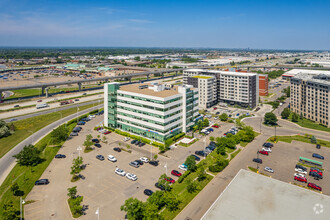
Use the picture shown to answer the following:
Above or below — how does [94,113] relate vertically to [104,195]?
above

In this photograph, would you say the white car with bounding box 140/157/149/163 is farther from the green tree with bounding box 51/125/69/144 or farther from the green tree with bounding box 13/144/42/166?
the green tree with bounding box 51/125/69/144

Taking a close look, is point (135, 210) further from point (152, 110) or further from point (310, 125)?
point (310, 125)

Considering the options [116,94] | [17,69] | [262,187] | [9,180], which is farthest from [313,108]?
[17,69]

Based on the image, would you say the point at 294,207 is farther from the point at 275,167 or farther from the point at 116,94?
the point at 116,94

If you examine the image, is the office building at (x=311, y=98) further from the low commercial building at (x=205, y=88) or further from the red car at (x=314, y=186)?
the red car at (x=314, y=186)

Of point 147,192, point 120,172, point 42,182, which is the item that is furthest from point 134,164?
point 42,182

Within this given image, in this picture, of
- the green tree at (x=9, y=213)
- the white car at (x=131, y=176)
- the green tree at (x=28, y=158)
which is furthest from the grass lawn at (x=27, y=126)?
the white car at (x=131, y=176)

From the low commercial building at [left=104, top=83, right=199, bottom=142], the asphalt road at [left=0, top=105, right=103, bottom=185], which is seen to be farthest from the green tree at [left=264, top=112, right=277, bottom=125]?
the asphalt road at [left=0, top=105, right=103, bottom=185]
